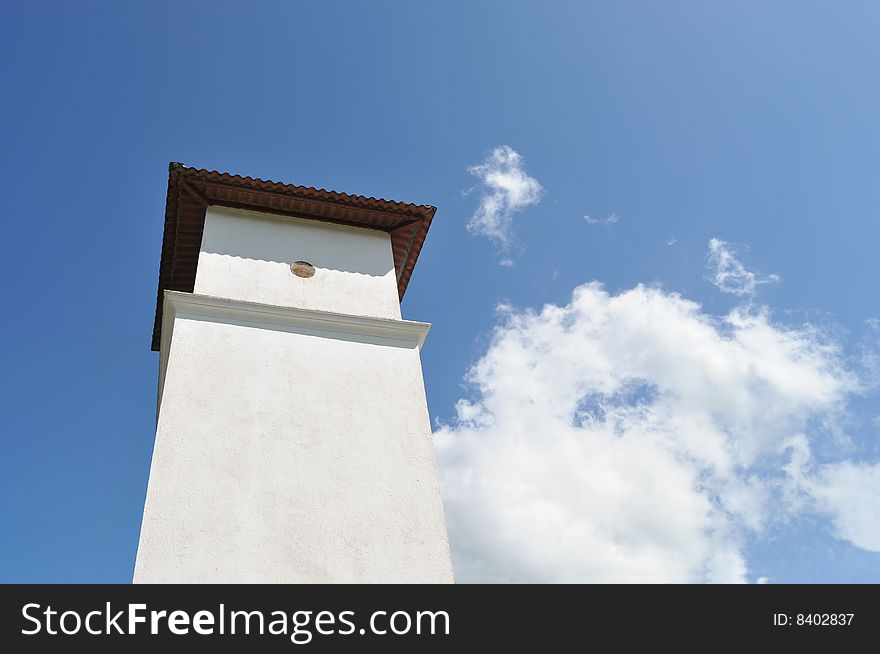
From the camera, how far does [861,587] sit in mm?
5324

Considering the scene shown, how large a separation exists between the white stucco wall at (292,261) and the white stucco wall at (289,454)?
593mm

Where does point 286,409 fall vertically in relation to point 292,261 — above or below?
below

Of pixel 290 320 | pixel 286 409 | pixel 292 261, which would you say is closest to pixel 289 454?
pixel 286 409

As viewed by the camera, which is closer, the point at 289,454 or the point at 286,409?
the point at 289,454

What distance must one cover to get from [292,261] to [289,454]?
3307mm

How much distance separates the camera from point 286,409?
6.68 metres

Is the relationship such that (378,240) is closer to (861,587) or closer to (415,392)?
(415,392)

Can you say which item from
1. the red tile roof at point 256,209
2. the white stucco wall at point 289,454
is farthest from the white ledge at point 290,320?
the red tile roof at point 256,209

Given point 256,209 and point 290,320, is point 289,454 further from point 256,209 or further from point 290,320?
point 256,209

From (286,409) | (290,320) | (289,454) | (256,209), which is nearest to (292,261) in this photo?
(256,209)

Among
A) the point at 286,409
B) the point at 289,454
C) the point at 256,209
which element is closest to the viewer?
the point at 289,454

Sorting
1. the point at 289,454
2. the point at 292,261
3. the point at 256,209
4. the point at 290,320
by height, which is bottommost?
the point at 289,454

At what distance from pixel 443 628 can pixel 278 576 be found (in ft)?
4.97

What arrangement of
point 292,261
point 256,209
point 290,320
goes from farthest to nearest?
point 256,209
point 292,261
point 290,320
